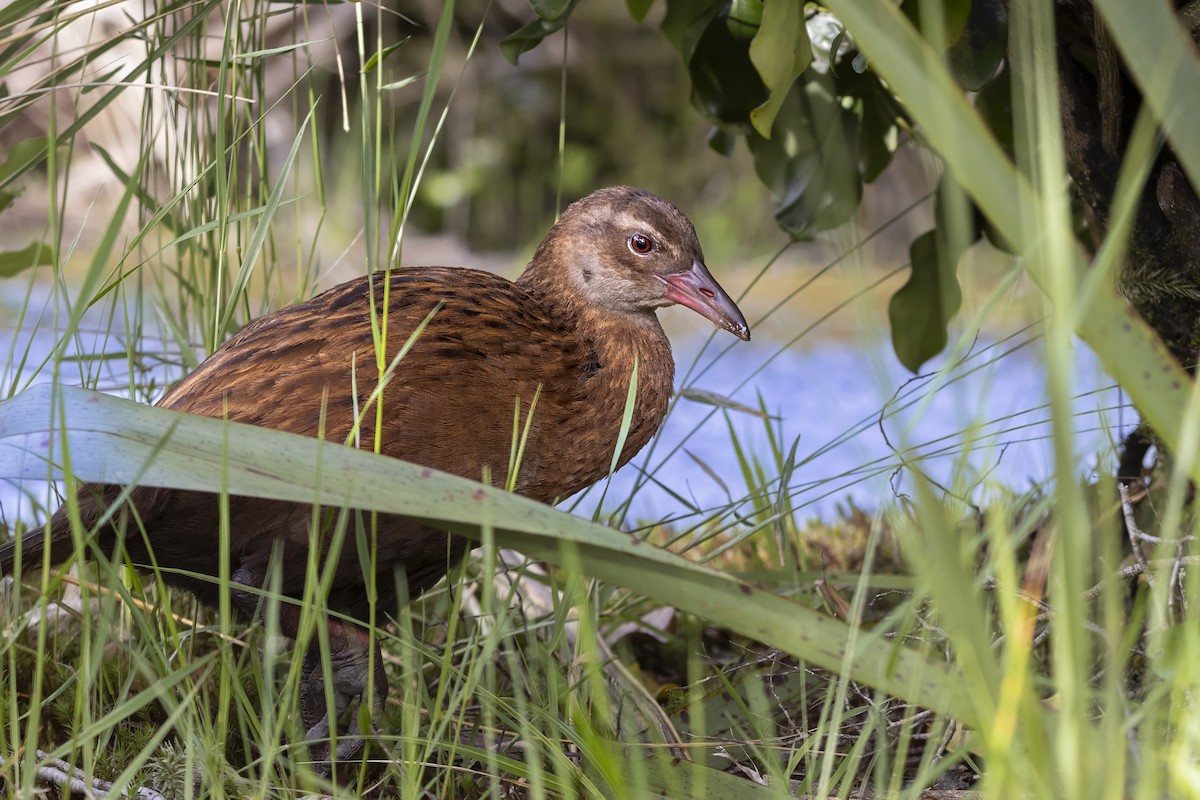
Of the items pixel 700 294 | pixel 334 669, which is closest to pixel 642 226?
pixel 700 294

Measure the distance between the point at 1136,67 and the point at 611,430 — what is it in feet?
3.82

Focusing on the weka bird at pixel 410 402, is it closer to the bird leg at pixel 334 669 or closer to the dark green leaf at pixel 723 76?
the bird leg at pixel 334 669

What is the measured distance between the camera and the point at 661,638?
253 cm

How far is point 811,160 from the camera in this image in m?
2.28

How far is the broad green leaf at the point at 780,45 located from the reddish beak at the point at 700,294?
2.05 ft

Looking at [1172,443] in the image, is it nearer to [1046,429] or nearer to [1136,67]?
[1136,67]

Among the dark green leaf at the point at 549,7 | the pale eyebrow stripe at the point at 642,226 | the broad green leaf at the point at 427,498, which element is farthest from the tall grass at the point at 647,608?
the pale eyebrow stripe at the point at 642,226

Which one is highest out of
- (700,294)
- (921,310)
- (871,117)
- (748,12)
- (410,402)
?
(871,117)

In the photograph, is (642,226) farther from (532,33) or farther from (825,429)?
(825,429)

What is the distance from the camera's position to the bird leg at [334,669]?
1.84 metres

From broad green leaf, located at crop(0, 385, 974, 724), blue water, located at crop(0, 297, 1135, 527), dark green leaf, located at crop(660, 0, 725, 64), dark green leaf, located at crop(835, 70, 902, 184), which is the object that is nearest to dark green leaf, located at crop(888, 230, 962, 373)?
blue water, located at crop(0, 297, 1135, 527)

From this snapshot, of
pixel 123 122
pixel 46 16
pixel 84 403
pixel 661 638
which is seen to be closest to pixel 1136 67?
pixel 84 403

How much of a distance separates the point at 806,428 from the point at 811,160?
1757 mm

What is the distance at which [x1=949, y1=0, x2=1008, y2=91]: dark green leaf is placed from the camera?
1.76 m
